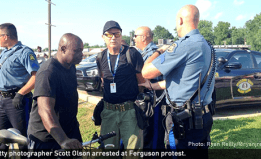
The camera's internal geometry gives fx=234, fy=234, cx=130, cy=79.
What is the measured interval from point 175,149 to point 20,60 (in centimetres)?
269

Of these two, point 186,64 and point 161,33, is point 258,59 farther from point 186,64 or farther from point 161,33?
point 161,33

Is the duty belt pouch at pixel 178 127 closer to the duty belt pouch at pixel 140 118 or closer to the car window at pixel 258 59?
the duty belt pouch at pixel 140 118

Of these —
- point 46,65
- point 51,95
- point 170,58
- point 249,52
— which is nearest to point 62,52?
point 46,65

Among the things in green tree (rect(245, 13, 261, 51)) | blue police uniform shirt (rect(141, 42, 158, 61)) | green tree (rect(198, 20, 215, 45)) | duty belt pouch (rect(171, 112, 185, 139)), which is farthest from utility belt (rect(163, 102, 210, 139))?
green tree (rect(198, 20, 215, 45))

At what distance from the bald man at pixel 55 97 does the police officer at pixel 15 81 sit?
1468mm

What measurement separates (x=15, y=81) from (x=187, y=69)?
8.91ft

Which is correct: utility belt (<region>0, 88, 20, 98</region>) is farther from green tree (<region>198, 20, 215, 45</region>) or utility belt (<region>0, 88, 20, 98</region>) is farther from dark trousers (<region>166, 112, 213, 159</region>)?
green tree (<region>198, 20, 215, 45</region>)

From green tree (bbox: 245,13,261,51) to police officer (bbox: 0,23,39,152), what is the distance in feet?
237

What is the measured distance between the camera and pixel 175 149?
7.69ft

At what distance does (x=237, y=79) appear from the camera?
639cm

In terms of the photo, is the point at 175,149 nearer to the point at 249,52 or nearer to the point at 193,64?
the point at 193,64

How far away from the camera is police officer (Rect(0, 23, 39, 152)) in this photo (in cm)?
350

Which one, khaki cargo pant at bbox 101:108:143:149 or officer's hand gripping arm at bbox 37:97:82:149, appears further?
khaki cargo pant at bbox 101:108:143:149

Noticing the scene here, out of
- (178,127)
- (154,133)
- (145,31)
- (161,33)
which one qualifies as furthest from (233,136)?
(161,33)
